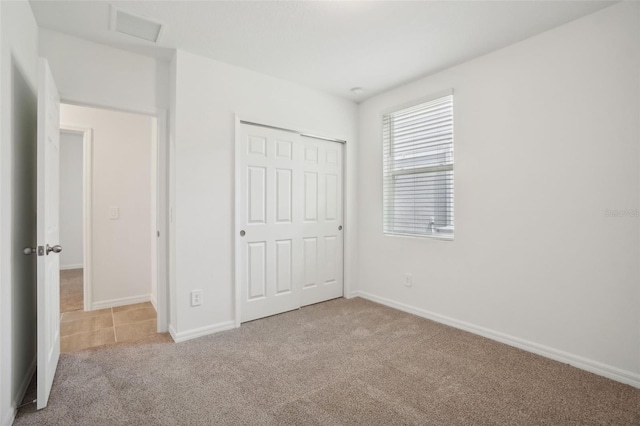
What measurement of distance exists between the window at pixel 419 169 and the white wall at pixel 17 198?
304cm

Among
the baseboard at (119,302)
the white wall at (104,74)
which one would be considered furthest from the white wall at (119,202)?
the white wall at (104,74)

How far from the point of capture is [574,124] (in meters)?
2.24

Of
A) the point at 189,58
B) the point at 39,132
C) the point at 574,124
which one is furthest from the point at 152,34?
the point at 574,124

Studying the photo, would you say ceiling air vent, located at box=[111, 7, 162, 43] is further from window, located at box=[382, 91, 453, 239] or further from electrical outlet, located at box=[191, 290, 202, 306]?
window, located at box=[382, 91, 453, 239]

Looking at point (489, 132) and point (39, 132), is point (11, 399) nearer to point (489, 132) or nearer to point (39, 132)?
point (39, 132)

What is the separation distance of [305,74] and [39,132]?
217 centimetres

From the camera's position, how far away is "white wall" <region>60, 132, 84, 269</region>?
580cm

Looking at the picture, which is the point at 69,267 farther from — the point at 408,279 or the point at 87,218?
the point at 408,279

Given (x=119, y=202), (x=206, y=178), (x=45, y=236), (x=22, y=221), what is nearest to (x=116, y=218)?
(x=119, y=202)

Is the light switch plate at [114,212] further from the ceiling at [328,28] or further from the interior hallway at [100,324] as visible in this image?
the ceiling at [328,28]

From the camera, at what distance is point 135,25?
232cm

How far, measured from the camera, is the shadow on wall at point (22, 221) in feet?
5.79

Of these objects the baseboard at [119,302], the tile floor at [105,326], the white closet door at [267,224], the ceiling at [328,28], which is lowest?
the tile floor at [105,326]

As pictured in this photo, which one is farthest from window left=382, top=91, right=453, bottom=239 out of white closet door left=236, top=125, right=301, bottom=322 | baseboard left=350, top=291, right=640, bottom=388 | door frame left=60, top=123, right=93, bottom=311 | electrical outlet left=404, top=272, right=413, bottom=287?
door frame left=60, top=123, right=93, bottom=311
